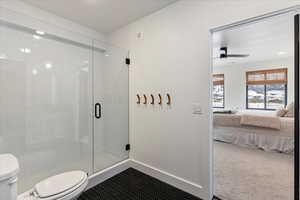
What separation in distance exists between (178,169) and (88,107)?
5.87ft

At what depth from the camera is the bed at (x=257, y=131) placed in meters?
3.15

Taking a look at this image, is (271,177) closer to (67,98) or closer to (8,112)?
(67,98)

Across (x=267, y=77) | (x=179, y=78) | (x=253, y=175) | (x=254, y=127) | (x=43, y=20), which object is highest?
(x=43, y=20)

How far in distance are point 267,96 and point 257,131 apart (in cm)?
325

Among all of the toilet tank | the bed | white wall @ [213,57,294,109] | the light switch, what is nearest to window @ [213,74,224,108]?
white wall @ [213,57,294,109]

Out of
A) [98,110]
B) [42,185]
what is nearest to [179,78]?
[98,110]

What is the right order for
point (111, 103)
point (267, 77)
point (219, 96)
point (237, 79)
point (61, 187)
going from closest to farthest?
point (61, 187) → point (111, 103) → point (267, 77) → point (237, 79) → point (219, 96)

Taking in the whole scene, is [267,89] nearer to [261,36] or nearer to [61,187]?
[261,36]

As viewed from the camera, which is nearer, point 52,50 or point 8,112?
point 8,112

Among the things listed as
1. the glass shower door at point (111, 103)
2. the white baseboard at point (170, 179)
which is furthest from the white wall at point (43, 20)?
the white baseboard at point (170, 179)

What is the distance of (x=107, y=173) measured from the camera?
7.52 ft

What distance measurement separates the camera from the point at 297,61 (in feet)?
4.37

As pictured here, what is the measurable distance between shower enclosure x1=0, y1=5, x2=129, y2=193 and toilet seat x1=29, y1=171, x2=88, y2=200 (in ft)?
2.67

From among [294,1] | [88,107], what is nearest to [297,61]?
A: [294,1]
